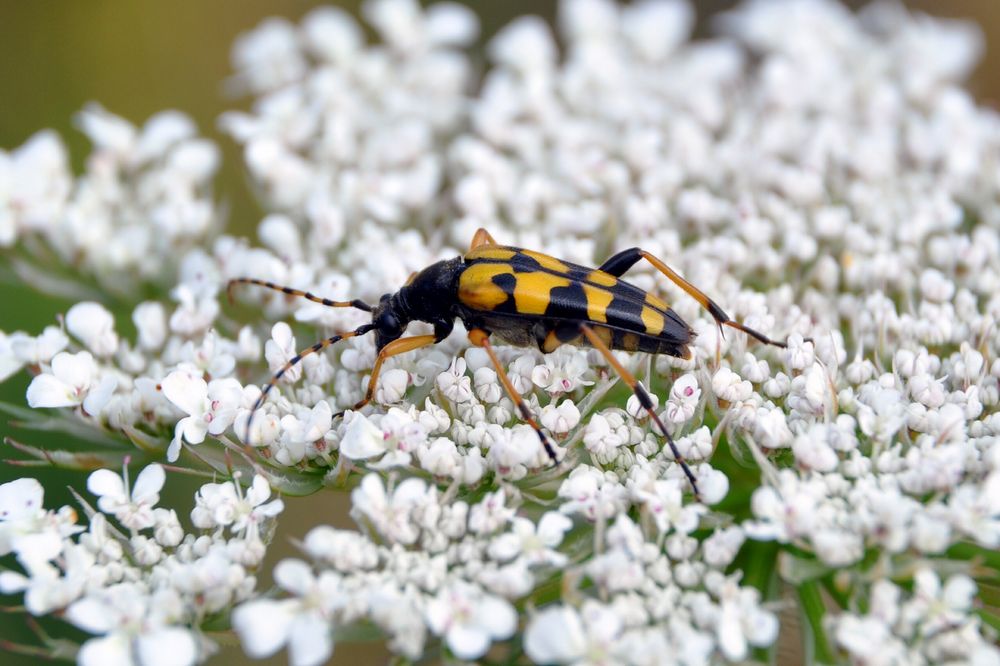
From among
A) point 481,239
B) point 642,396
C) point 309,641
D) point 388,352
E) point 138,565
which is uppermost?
point 481,239

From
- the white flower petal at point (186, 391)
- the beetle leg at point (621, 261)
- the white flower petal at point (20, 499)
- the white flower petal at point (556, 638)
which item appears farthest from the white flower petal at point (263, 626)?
the beetle leg at point (621, 261)

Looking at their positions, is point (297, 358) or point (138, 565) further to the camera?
point (297, 358)

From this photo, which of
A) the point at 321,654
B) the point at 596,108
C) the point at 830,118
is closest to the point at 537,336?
the point at 321,654

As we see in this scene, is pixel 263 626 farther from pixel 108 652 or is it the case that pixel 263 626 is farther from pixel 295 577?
pixel 108 652

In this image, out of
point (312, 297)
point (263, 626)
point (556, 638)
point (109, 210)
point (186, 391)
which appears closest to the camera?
point (556, 638)

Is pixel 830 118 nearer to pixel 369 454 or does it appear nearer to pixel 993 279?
pixel 993 279

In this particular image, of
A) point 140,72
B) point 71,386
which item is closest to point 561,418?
point 71,386

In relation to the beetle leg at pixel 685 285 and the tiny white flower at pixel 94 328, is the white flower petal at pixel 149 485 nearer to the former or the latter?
the tiny white flower at pixel 94 328

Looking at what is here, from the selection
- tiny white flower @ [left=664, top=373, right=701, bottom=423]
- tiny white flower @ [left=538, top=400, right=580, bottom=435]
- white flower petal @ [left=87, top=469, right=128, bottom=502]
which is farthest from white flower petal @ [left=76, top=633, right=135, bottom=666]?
tiny white flower @ [left=664, top=373, right=701, bottom=423]
